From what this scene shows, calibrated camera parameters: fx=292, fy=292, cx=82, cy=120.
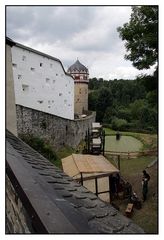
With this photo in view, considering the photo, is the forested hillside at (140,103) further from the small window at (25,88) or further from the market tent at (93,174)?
the small window at (25,88)

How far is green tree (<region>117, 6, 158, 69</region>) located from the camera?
5.52 m

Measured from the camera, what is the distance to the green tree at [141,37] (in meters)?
5.52

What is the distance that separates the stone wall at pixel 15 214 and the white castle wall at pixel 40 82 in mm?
16303

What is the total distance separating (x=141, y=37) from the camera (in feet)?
20.5

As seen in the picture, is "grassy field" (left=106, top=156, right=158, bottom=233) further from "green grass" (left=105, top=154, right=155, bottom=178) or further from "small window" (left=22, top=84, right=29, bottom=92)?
"small window" (left=22, top=84, right=29, bottom=92)

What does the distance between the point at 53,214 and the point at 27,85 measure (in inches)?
732

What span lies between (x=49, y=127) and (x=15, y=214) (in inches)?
490

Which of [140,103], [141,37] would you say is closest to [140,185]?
[140,103]

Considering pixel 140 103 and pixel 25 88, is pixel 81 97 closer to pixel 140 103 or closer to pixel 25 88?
pixel 25 88

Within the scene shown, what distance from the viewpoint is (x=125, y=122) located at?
10.6 metres

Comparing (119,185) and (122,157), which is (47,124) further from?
(119,185)

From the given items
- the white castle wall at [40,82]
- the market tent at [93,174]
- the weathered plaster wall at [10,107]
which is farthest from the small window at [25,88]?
the weathered plaster wall at [10,107]

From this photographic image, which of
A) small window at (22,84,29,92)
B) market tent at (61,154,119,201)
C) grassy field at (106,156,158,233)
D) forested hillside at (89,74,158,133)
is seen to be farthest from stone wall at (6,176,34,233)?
small window at (22,84,29,92)

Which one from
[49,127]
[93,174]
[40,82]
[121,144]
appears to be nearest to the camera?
[93,174]
